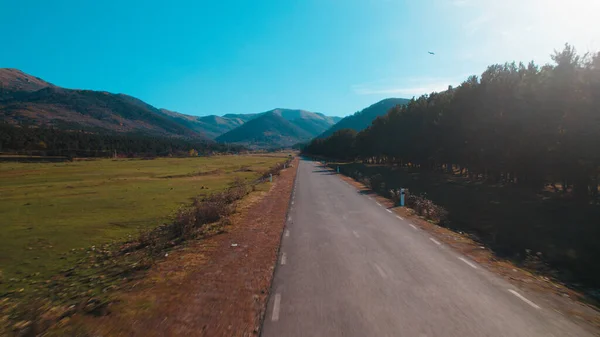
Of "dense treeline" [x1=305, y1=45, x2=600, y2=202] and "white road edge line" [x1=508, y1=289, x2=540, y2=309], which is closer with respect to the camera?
"white road edge line" [x1=508, y1=289, x2=540, y2=309]

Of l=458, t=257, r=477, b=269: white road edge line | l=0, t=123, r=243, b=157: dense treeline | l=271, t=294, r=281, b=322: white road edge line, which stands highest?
l=0, t=123, r=243, b=157: dense treeline

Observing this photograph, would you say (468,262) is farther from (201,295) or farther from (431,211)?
(431,211)

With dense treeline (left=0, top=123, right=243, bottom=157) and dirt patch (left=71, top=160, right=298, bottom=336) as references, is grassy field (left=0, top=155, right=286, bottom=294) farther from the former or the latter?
dense treeline (left=0, top=123, right=243, bottom=157)

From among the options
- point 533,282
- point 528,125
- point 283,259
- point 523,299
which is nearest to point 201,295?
point 283,259

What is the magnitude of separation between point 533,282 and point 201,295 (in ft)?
29.2

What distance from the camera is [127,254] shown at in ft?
38.7

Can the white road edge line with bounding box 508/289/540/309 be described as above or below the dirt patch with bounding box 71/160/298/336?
above

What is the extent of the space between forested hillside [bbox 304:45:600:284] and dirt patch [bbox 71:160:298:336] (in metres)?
10.7

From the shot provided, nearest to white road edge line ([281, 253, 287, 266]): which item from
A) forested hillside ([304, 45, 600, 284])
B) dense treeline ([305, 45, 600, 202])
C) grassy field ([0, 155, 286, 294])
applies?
Answer: grassy field ([0, 155, 286, 294])

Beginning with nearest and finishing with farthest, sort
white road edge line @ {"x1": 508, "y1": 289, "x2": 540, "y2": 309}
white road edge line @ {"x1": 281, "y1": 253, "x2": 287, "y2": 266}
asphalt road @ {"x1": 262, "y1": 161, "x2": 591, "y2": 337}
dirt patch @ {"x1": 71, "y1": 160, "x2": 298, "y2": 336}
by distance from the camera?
1. asphalt road @ {"x1": 262, "y1": 161, "x2": 591, "y2": 337}
2. dirt patch @ {"x1": 71, "y1": 160, "x2": 298, "y2": 336}
3. white road edge line @ {"x1": 508, "y1": 289, "x2": 540, "y2": 309}
4. white road edge line @ {"x1": 281, "y1": 253, "x2": 287, "y2": 266}

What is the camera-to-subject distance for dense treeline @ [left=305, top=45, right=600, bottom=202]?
22359mm

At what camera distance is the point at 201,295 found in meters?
7.42

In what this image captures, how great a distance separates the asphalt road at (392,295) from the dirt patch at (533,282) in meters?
0.40

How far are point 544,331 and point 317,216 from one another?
485 inches
